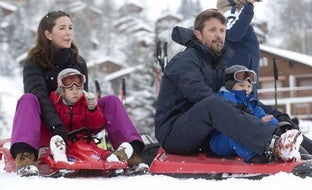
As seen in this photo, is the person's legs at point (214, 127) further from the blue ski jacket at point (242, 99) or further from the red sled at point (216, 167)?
the blue ski jacket at point (242, 99)

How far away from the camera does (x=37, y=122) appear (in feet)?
13.7

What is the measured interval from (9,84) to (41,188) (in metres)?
56.5

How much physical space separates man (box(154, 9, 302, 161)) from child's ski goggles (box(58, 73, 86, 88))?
623mm

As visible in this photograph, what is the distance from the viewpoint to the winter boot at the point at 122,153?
4180 mm

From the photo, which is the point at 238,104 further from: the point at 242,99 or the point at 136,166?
the point at 136,166

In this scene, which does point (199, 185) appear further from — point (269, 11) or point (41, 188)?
point (269, 11)

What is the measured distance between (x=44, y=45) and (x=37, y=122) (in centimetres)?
81

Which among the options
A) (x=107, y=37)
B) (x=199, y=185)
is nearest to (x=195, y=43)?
(x=199, y=185)

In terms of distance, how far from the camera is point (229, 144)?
3.97m

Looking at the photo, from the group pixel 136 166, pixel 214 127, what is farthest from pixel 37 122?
pixel 214 127

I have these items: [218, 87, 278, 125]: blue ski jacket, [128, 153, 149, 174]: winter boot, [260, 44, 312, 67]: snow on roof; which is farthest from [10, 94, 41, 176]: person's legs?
[260, 44, 312, 67]: snow on roof

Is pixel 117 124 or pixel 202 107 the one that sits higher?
pixel 202 107

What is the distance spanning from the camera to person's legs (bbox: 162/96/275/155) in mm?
3619

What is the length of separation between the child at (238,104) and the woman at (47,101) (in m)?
0.70
